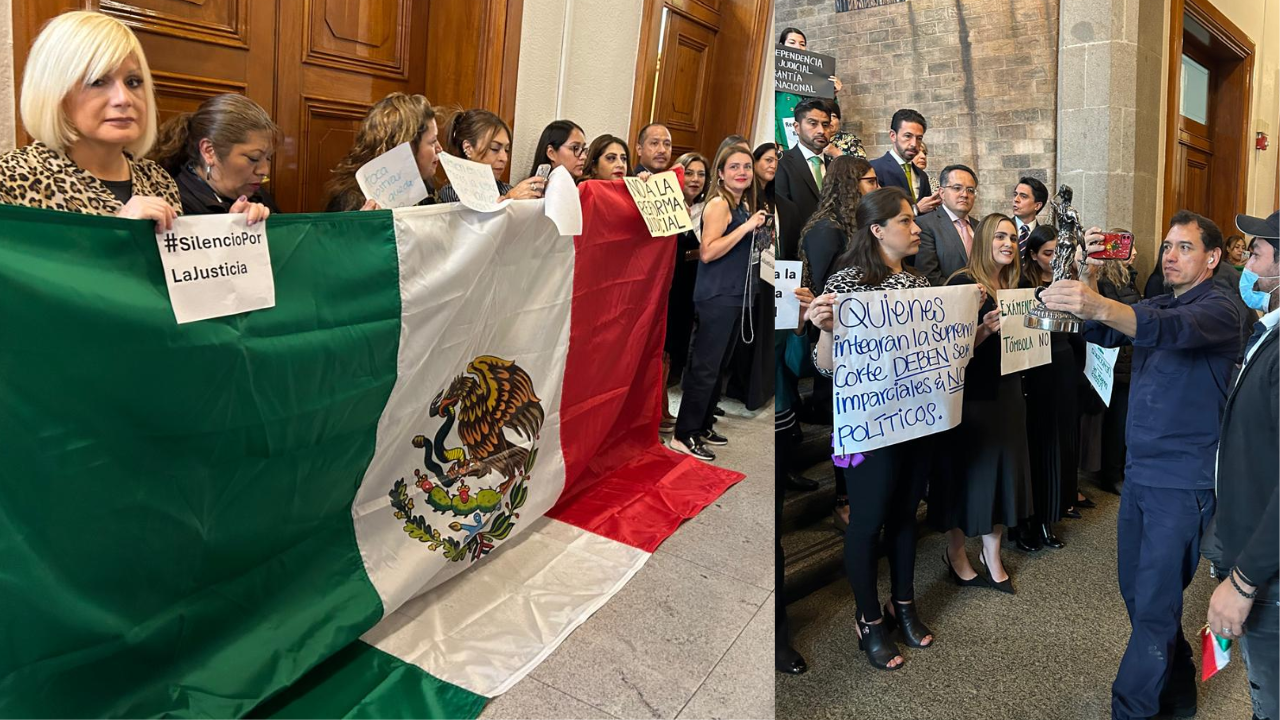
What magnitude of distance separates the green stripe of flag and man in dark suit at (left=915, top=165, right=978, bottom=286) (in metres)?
1.27

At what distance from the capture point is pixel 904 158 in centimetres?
73

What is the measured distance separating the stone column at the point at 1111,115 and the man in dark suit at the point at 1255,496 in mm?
79

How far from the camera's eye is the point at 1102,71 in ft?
2.31

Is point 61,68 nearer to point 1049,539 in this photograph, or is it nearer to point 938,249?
point 938,249

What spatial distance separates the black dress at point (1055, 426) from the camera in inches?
A: 30.3

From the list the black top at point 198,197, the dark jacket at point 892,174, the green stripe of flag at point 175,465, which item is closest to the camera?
the dark jacket at point 892,174

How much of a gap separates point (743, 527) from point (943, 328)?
2.10 metres

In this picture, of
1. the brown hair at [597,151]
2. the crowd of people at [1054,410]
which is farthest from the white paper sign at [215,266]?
the brown hair at [597,151]

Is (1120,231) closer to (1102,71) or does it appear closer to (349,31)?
(1102,71)

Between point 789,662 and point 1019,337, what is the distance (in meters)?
0.42

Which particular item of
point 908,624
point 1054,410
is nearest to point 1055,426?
point 1054,410

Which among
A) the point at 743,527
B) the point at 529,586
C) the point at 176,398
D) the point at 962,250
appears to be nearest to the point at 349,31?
the point at 176,398

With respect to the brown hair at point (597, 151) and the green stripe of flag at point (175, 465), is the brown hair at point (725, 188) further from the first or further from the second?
the green stripe of flag at point (175, 465)

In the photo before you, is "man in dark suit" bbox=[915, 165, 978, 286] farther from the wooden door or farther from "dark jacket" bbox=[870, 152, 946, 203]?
the wooden door
